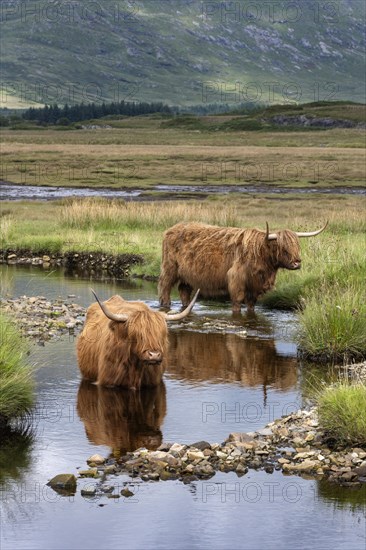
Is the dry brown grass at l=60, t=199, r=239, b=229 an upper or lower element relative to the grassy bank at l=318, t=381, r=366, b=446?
upper

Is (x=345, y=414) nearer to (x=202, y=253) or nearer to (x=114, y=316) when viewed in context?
(x=114, y=316)

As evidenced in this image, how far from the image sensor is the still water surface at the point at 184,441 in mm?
7691

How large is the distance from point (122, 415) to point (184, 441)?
1322 millimetres

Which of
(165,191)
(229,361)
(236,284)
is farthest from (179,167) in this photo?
(229,361)

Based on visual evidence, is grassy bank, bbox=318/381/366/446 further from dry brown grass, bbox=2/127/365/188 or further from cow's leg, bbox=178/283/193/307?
dry brown grass, bbox=2/127/365/188

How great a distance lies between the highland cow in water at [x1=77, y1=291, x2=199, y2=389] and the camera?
1101cm

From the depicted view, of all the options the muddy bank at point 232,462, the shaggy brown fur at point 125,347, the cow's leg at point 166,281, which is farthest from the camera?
the cow's leg at point 166,281

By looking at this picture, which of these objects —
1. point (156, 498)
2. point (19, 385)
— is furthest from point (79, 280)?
point (156, 498)

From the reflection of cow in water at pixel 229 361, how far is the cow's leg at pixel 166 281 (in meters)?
2.15

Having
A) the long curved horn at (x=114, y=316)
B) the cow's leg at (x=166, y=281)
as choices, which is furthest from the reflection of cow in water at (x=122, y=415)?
the cow's leg at (x=166, y=281)

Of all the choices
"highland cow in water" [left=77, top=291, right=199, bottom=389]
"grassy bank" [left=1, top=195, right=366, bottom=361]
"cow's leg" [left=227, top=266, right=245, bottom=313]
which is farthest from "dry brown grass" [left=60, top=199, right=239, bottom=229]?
"highland cow in water" [left=77, top=291, right=199, bottom=389]

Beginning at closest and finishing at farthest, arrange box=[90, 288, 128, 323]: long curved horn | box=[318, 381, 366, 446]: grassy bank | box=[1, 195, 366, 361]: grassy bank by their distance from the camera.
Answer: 1. box=[318, 381, 366, 446]: grassy bank
2. box=[90, 288, 128, 323]: long curved horn
3. box=[1, 195, 366, 361]: grassy bank

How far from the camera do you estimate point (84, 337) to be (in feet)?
39.6

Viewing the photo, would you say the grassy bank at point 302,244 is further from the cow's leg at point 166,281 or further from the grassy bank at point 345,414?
the grassy bank at point 345,414
